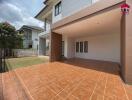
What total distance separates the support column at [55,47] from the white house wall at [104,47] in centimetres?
360

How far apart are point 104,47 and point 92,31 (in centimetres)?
220

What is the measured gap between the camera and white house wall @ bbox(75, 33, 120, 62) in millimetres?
9421

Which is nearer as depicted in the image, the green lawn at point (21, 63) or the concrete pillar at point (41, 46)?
the green lawn at point (21, 63)

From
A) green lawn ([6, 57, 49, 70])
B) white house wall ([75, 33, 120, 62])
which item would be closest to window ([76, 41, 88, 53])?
white house wall ([75, 33, 120, 62])

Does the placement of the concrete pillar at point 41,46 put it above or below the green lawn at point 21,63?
above

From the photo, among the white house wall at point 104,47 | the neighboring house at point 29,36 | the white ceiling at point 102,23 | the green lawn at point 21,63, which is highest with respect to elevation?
the neighboring house at point 29,36


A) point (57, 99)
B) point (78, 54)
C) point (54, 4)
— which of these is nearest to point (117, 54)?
point (78, 54)

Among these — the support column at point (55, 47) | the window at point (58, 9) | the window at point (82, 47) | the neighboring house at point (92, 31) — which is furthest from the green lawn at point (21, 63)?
the window at point (58, 9)

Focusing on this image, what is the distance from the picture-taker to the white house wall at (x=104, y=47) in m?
9.42

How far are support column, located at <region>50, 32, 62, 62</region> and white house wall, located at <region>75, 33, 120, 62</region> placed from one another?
3599 millimetres

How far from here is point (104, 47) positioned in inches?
412

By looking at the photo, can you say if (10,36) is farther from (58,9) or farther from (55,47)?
(55,47)

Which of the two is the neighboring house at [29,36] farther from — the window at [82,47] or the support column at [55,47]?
the support column at [55,47]

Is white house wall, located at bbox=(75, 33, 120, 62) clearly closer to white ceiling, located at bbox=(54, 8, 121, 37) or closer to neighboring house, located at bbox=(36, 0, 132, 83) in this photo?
neighboring house, located at bbox=(36, 0, 132, 83)
